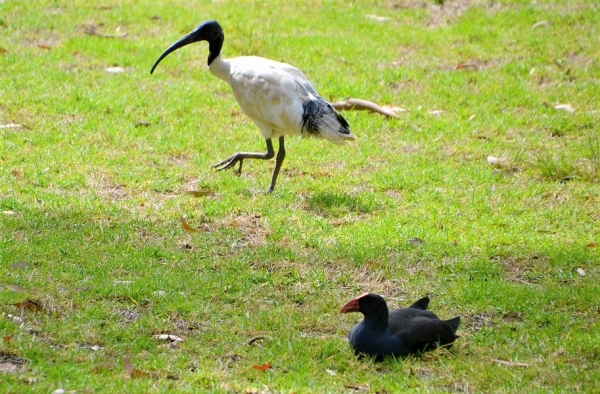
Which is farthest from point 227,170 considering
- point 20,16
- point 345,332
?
point 20,16

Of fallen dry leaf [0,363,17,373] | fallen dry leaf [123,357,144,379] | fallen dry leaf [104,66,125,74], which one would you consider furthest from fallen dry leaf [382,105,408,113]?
fallen dry leaf [0,363,17,373]

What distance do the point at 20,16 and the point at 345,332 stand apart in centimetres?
918

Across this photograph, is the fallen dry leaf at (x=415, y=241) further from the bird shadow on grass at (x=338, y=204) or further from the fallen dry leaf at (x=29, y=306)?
the fallen dry leaf at (x=29, y=306)

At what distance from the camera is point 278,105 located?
28.7ft

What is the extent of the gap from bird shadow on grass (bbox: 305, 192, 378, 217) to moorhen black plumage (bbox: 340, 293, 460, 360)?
104 inches

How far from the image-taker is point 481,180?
363 inches

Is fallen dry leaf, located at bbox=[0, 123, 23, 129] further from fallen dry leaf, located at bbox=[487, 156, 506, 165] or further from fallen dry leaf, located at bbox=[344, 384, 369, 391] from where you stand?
fallen dry leaf, located at bbox=[344, 384, 369, 391]

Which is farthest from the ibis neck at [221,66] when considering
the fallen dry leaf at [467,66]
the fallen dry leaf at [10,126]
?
the fallen dry leaf at [467,66]

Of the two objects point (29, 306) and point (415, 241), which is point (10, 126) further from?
point (415, 241)

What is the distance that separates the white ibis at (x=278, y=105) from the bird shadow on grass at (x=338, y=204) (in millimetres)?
497

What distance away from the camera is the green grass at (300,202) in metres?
5.65

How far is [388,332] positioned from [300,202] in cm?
309

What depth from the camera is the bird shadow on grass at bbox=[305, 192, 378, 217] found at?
8312 mm

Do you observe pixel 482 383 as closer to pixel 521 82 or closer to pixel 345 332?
pixel 345 332
